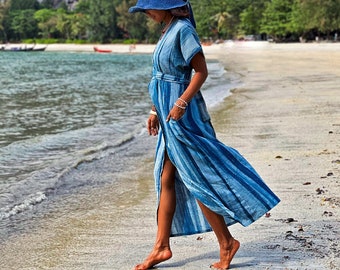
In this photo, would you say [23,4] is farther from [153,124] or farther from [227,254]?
[227,254]

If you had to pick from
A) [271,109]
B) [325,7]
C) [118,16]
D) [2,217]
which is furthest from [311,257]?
[118,16]

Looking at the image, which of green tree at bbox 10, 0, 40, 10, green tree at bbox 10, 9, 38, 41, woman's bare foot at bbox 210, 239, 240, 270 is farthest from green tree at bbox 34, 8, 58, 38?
woman's bare foot at bbox 210, 239, 240, 270

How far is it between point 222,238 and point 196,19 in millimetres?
95184

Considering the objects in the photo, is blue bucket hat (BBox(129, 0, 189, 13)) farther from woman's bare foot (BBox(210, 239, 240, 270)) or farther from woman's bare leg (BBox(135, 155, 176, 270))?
woman's bare foot (BBox(210, 239, 240, 270))

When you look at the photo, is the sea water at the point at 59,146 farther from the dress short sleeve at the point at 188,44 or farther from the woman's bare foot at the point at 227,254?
the dress short sleeve at the point at 188,44

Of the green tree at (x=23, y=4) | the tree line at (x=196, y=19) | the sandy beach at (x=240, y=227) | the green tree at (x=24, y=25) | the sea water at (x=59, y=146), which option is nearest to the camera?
the sandy beach at (x=240, y=227)

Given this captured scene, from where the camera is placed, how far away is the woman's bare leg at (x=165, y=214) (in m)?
3.30

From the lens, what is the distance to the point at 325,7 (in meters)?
61.1

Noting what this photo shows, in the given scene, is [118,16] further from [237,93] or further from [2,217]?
[2,217]

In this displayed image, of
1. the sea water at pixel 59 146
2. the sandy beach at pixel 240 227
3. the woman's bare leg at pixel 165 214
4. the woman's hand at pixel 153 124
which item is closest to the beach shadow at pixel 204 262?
the sandy beach at pixel 240 227

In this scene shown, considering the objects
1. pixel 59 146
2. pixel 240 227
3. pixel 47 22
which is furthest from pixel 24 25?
pixel 240 227

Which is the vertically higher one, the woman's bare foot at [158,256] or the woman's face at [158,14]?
the woman's face at [158,14]

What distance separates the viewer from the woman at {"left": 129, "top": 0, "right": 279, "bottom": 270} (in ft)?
10.3

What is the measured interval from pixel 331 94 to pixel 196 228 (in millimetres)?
11973
